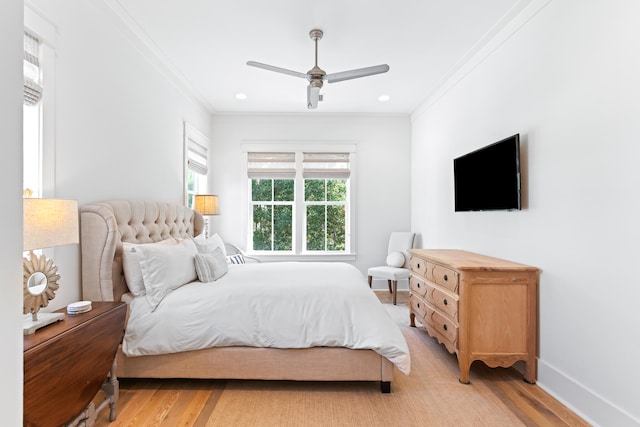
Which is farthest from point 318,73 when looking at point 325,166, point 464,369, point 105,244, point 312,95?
point 464,369

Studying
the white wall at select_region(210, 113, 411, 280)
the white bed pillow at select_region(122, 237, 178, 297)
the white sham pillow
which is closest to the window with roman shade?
the white bed pillow at select_region(122, 237, 178, 297)

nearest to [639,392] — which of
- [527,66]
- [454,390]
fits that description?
[454,390]

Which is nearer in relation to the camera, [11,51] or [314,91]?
[11,51]

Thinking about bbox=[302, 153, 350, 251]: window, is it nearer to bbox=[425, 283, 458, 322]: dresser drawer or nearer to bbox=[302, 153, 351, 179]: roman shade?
bbox=[302, 153, 351, 179]: roman shade

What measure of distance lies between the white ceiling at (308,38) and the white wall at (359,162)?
965mm

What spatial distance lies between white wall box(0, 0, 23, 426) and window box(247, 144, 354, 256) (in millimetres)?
4486

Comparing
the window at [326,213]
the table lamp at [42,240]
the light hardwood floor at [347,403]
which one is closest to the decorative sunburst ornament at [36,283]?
the table lamp at [42,240]

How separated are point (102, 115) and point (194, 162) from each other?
1.90 meters

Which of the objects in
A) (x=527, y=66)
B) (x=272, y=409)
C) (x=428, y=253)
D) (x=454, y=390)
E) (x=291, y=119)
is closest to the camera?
(x=272, y=409)

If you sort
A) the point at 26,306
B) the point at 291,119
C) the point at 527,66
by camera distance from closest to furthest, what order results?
the point at 26,306
the point at 527,66
the point at 291,119

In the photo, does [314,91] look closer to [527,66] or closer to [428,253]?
[527,66]

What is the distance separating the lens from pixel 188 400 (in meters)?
2.13

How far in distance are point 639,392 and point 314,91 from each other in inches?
113

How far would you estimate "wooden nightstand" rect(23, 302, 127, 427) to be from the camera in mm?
1312
